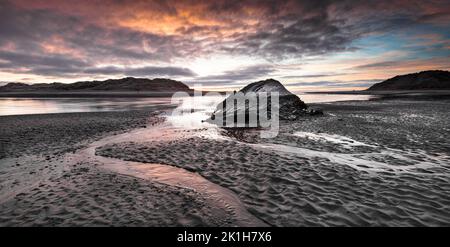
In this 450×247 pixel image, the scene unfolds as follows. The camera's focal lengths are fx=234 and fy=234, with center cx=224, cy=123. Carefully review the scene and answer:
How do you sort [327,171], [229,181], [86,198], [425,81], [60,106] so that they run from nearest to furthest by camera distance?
[86,198]
[229,181]
[327,171]
[60,106]
[425,81]

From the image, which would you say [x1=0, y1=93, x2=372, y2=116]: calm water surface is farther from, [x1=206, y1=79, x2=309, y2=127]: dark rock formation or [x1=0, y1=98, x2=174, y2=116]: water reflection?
[x1=206, y1=79, x2=309, y2=127]: dark rock formation

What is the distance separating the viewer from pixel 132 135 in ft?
44.2

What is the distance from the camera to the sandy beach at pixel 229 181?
4578 mm

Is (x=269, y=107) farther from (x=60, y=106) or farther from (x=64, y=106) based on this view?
(x=60, y=106)

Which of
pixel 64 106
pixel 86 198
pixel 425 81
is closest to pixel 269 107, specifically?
pixel 86 198

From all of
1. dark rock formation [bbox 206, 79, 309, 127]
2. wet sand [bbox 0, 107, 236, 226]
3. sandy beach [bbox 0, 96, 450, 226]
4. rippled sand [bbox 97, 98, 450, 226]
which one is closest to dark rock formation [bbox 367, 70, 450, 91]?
dark rock formation [bbox 206, 79, 309, 127]

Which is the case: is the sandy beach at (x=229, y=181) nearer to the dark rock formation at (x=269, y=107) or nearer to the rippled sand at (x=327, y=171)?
the rippled sand at (x=327, y=171)

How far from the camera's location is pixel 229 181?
6.45 meters

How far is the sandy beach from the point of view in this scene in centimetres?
458

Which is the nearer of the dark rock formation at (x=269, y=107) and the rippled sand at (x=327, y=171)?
the rippled sand at (x=327, y=171)

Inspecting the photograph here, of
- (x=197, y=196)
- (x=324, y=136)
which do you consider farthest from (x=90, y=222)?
(x=324, y=136)

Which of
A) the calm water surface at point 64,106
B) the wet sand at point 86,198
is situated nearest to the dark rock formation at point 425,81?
the calm water surface at point 64,106

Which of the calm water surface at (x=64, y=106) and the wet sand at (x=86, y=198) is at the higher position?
the calm water surface at (x=64, y=106)
